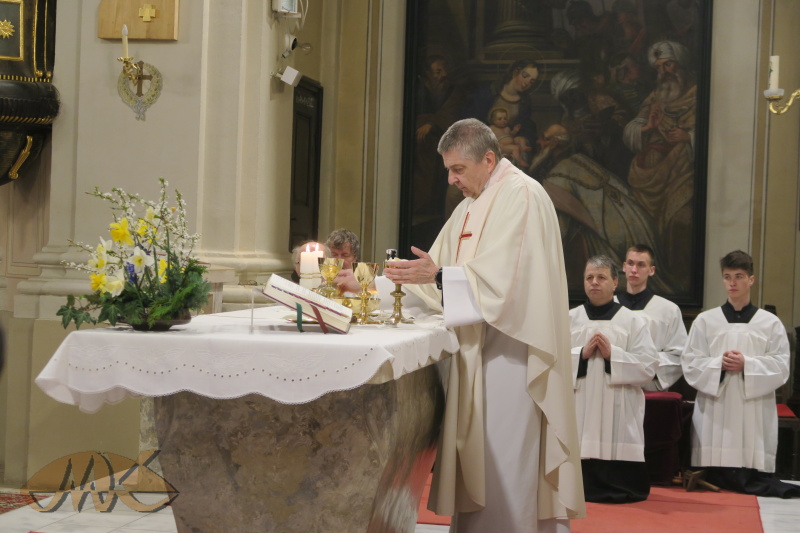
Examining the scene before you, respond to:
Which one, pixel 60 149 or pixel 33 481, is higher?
pixel 60 149

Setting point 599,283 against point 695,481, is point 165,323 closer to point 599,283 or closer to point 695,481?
point 599,283

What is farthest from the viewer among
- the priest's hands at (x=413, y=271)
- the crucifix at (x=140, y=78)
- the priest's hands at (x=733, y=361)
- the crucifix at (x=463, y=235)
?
the priest's hands at (x=733, y=361)

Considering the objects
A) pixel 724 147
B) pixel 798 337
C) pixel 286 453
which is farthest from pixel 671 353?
pixel 286 453

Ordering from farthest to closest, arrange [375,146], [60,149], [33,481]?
[375,146] < [60,149] < [33,481]

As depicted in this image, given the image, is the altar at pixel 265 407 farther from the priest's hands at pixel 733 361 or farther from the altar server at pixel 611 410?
the priest's hands at pixel 733 361

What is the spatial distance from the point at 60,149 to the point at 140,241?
382 cm

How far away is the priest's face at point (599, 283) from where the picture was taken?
655cm

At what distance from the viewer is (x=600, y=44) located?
9023 millimetres

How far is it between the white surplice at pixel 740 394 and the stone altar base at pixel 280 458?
3.92m

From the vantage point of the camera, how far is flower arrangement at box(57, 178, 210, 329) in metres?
3.19

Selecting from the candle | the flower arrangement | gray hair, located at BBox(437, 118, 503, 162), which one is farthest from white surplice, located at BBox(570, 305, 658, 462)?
the flower arrangement

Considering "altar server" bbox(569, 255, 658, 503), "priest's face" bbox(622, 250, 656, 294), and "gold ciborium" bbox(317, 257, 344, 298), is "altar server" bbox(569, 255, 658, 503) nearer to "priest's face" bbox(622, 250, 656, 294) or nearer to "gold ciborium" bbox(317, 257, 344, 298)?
"priest's face" bbox(622, 250, 656, 294)

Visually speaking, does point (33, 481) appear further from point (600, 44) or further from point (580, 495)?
point (600, 44)

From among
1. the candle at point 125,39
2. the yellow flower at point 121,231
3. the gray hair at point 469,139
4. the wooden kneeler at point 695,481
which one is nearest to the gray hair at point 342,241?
the gray hair at point 469,139
